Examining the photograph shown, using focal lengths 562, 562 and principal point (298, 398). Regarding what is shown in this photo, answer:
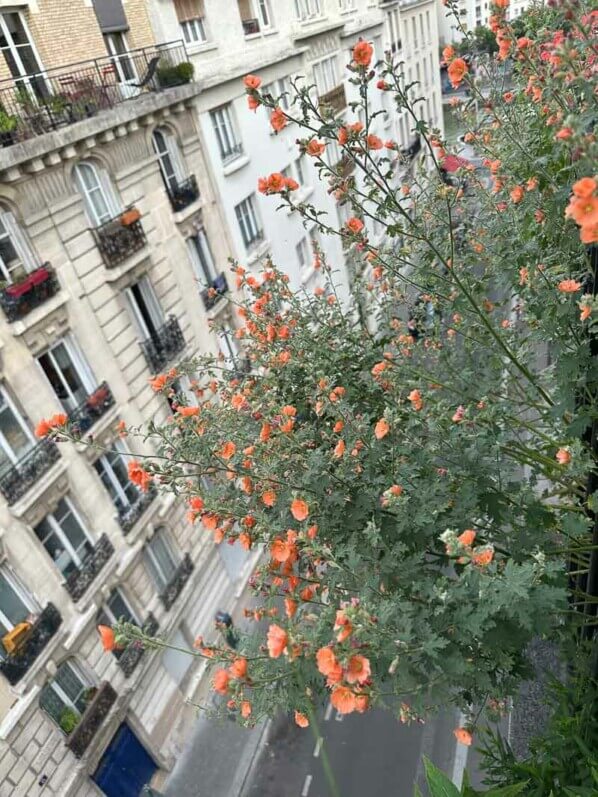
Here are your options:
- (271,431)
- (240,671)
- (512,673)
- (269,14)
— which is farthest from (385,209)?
(269,14)

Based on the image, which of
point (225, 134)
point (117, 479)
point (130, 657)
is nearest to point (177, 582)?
point (130, 657)

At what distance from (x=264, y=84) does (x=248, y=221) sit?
4335 mm

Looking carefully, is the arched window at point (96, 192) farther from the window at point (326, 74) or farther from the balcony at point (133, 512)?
the window at point (326, 74)

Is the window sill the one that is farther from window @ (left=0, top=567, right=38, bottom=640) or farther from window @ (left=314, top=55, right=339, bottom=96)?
window @ (left=0, top=567, right=38, bottom=640)

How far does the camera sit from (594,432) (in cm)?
462

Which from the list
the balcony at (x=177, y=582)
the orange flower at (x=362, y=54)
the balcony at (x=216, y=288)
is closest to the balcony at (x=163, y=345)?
the balcony at (x=216, y=288)

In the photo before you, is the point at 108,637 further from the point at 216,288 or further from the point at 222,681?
the point at 216,288

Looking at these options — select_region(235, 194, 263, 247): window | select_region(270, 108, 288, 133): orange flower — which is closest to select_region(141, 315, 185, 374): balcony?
select_region(235, 194, 263, 247): window

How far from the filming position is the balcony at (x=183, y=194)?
13578mm

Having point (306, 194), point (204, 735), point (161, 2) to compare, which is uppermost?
point (161, 2)

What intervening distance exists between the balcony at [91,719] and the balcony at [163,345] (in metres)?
6.84

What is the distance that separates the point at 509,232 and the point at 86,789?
12.4 meters

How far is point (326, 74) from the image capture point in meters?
21.2

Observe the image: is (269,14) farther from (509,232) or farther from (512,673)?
(512,673)
